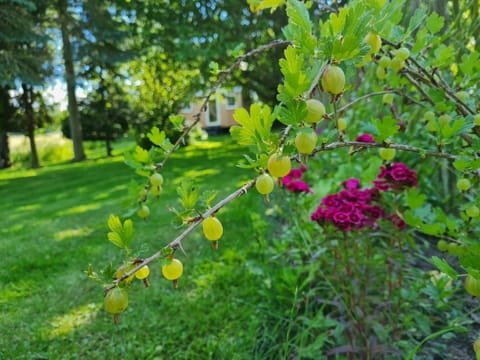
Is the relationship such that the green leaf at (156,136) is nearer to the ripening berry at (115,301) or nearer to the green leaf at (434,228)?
the ripening berry at (115,301)

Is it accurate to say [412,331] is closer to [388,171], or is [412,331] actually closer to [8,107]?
[388,171]

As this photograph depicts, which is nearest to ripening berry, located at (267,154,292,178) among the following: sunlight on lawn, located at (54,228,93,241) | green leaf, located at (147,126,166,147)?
green leaf, located at (147,126,166,147)

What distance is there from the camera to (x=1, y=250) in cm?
294

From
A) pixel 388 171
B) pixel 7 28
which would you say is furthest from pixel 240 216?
pixel 7 28

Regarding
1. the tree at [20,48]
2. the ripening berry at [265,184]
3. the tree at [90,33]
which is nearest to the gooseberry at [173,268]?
the ripening berry at [265,184]

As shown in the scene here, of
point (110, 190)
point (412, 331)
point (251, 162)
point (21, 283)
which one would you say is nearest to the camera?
point (251, 162)

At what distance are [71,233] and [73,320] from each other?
1.67m

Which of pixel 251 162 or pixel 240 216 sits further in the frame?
pixel 240 216

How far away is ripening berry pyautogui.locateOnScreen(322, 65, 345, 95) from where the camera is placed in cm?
50

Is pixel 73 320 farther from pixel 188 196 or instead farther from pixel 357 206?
pixel 188 196

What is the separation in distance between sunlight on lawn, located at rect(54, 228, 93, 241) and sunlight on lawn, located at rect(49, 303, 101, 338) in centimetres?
142

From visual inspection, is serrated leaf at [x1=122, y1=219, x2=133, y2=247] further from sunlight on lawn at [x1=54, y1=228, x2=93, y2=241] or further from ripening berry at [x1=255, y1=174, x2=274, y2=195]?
sunlight on lawn at [x1=54, y1=228, x2=93, y2=241]

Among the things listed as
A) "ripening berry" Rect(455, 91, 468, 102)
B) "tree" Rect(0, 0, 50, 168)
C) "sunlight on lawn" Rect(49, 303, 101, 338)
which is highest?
"tree" Rect(0, 0, 50, 168)

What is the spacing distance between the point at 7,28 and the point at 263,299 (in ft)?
24.9
